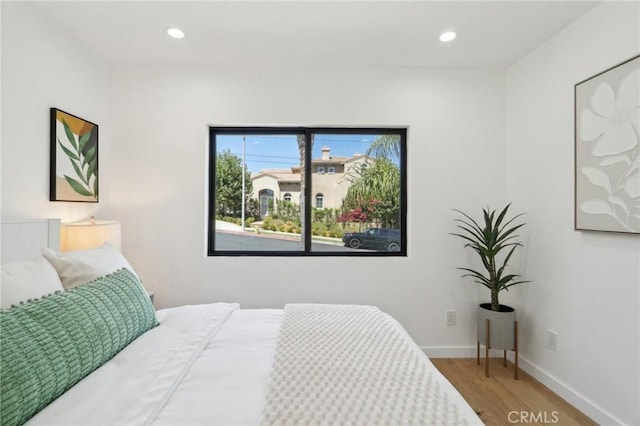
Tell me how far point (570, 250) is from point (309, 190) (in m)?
2.02

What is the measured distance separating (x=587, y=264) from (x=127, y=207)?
3478 mm

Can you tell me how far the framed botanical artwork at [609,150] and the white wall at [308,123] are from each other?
0.70 metres

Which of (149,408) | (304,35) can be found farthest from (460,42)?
(149,408)

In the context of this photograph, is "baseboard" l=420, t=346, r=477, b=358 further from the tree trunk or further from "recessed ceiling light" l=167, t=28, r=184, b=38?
"recessed ceiling light" l=167, t=28, r=184, b=38

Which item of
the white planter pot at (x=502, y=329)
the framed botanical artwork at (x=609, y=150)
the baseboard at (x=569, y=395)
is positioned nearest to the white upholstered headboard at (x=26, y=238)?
the white planter pot at (x=502, y=329)

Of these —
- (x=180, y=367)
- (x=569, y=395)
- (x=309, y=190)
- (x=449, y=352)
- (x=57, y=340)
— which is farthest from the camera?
(x=309, y=190)

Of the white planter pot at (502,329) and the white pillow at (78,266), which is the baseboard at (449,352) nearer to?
the white planter pot at (502,329)

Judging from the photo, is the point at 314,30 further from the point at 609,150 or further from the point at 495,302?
the point at 495,302

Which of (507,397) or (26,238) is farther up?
(26,238)

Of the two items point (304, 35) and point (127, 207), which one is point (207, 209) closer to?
point (127, 207)

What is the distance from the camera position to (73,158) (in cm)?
205

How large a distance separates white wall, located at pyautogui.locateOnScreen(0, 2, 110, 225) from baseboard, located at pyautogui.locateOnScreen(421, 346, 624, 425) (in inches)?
121

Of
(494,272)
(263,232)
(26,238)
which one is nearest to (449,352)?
(494,272)

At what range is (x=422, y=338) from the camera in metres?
2.50
